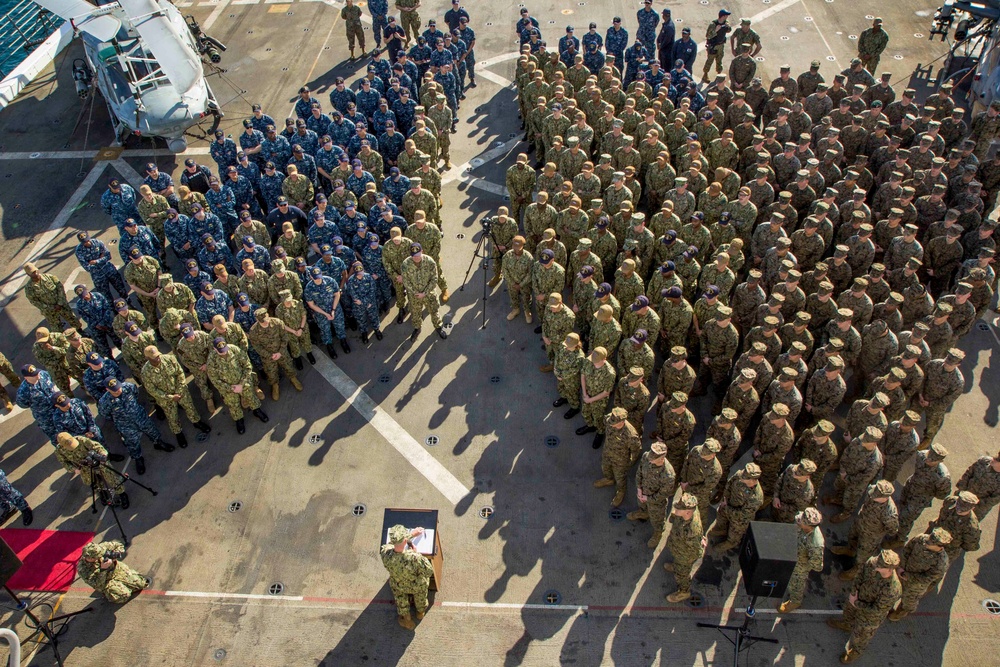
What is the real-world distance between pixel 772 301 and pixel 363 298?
6156 millimetres

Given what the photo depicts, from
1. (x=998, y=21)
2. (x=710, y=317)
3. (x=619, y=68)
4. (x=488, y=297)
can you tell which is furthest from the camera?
(x=619, y=68)

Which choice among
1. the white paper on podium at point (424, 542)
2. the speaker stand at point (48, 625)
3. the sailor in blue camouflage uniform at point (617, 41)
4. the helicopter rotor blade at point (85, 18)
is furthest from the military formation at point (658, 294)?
the helicopter rotor blade at point (85, 18)

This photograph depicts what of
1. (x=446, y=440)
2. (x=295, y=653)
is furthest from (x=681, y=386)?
(x=295, y=653)

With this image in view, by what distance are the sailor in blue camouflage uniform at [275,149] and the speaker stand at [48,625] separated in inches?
328

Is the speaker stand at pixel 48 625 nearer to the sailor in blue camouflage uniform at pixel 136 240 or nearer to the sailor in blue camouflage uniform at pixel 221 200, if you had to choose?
the sailor in blue camouflage uniform at pixel 136 240

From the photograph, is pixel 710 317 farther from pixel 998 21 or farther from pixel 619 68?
pixel 998 21

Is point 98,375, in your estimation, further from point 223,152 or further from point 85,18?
point 85,18

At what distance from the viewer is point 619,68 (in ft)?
59.3

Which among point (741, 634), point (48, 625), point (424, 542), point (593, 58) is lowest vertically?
point (48, 625)

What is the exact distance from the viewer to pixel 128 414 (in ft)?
31.3

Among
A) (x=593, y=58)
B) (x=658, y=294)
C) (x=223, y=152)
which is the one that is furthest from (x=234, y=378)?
(x=593, y=58)

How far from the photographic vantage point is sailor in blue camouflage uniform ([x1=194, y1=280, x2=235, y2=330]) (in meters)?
10.4

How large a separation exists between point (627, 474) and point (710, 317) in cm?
254

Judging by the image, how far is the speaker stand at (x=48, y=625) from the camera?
838 centimetres
